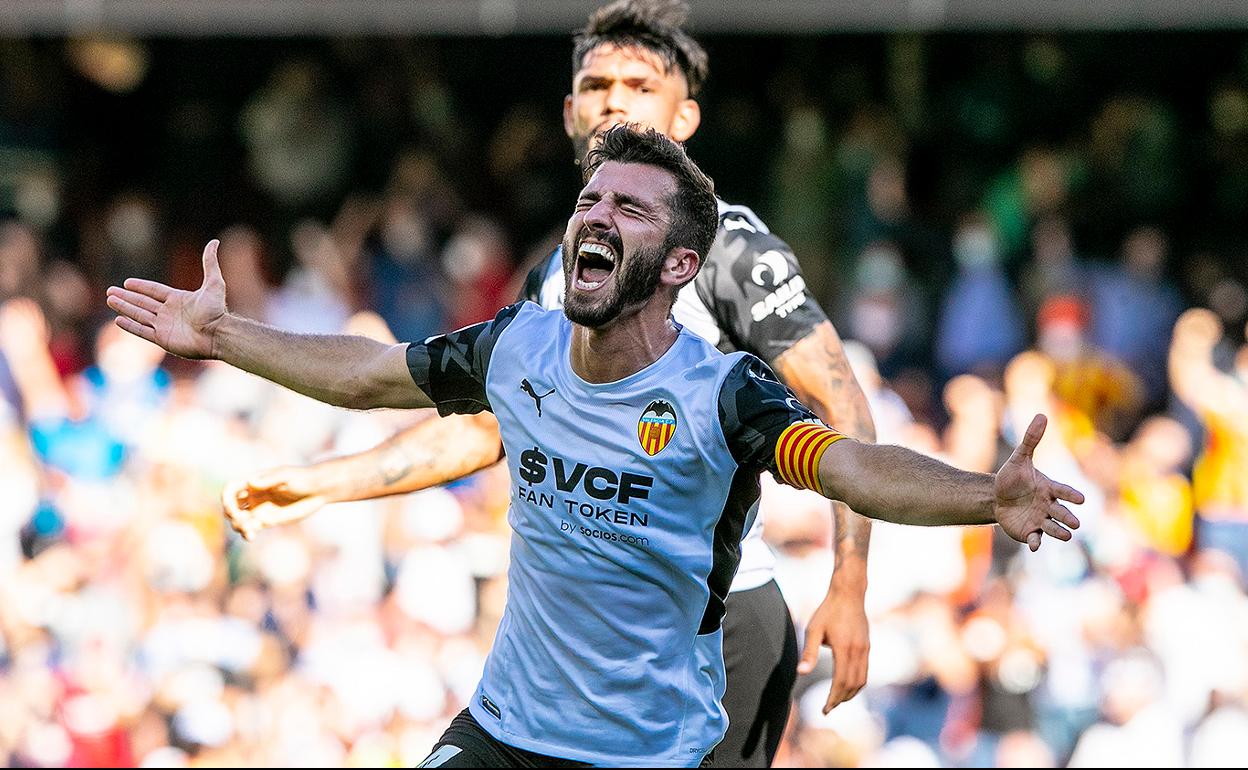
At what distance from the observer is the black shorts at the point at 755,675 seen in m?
4.89

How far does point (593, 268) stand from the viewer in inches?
167

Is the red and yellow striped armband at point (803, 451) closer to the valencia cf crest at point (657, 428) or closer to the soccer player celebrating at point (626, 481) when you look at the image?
the soccer player celebrating at point (626, 481)

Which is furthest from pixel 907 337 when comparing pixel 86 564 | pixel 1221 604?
pixel 86 564

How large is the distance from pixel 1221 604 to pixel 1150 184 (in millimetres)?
4864

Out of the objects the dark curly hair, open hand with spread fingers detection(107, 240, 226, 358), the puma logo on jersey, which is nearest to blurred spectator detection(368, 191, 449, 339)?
the dark curly hair

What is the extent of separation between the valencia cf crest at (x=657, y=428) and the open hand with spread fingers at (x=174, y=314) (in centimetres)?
112

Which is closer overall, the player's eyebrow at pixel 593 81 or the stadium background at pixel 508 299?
the player's eyebrow at pixel 593 81

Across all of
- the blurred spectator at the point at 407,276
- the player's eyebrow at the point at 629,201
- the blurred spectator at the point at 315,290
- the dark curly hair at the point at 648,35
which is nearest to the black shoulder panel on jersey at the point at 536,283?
the dark curly hair at the point at 648,35

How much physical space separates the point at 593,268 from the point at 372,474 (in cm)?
122

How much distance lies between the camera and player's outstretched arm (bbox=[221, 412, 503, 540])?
490cm

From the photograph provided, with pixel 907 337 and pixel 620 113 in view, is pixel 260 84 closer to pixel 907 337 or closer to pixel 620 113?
Result: pixel 907 337

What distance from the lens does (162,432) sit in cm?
1102

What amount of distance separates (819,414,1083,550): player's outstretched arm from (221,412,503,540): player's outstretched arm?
1.66 metres

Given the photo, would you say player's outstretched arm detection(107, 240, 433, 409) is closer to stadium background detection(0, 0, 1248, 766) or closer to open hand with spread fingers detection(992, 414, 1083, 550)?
open hand with spread fingers detection(992, 414, 1083, 550)
